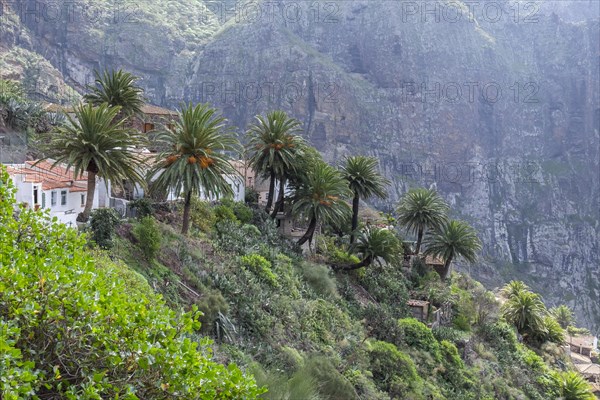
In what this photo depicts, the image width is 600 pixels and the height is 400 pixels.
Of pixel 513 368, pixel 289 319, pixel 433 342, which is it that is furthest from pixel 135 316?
pixel 513 368

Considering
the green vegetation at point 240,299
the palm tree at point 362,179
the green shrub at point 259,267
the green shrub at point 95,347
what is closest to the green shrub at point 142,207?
the green vegetation at point 240,299

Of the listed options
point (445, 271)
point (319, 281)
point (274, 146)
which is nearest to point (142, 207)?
point (274, 146)

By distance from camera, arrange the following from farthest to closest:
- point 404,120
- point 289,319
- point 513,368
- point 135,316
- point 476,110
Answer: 1. point 476,110
2. point 404,120
3. point 513,368
4. point 289,319
5. point 135,316

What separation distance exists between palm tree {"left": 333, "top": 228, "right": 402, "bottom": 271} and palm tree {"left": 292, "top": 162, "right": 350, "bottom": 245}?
10.7 feet

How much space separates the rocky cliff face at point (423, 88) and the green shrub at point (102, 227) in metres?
121

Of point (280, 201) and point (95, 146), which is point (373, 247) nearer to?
point (280, 201)

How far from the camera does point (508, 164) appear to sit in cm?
17788

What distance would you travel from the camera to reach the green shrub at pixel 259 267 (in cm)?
3003

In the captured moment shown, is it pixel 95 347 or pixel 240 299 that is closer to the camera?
pixel 95 347

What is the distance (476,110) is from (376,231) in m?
149

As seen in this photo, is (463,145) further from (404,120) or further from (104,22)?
(104,22)

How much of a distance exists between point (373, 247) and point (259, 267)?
12.2m

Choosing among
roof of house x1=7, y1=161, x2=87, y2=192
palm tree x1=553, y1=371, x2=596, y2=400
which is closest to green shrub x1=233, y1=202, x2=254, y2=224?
roof of house x1=7, y1=161, x2=87, y2=192

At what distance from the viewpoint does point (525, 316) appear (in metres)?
53.5
